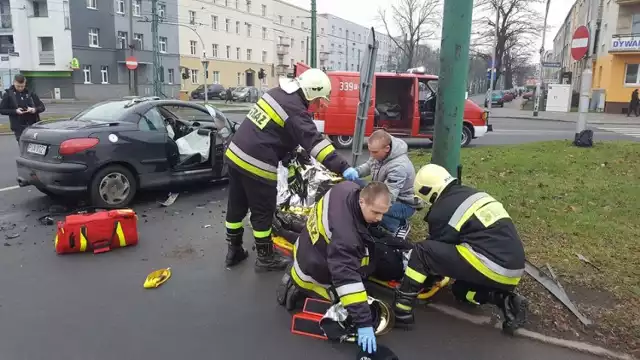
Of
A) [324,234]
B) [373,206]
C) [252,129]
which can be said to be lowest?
[324,234]

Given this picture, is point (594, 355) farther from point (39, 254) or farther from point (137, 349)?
point (39, 254)

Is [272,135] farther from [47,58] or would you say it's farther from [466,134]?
[47,58]

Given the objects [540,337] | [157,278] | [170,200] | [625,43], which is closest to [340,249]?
[540,337]

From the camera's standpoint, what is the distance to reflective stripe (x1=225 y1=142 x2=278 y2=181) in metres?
4.18

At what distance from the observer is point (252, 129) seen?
4.22m

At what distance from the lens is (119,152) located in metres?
6.27

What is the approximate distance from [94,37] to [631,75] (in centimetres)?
4568

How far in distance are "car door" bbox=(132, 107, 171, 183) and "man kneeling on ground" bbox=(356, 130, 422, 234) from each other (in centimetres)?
334

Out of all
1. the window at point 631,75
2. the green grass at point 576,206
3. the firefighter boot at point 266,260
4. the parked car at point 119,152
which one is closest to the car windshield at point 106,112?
the parked car at point 119,152

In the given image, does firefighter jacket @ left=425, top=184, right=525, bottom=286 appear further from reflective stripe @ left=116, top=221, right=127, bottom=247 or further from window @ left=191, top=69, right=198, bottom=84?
window @ left=191, top=69, right=198, bottom=84

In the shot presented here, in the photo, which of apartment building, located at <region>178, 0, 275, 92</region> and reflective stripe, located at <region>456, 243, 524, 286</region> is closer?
reflective stripe, located at <region>456, 243, 524, 286</region>

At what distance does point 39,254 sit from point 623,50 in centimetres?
3561

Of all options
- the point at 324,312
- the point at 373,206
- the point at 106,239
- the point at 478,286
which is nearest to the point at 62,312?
the point at 106,239

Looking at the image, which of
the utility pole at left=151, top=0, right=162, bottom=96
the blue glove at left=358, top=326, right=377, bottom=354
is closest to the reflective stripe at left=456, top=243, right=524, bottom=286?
the blue glove at left=358, top=326, right=377, bottom=354
